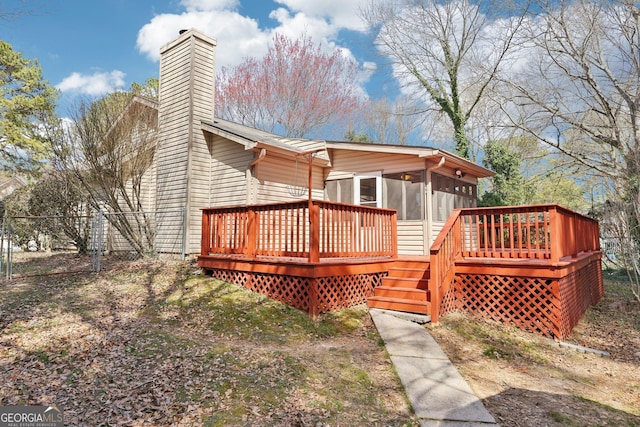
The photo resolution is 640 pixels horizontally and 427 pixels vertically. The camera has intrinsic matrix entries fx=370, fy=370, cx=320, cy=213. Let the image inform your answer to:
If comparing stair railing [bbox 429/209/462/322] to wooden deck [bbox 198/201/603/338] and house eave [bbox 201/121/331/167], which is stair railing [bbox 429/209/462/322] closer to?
wooden deck [bbox 198/201/603/338]

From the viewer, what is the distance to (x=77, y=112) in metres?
9.74

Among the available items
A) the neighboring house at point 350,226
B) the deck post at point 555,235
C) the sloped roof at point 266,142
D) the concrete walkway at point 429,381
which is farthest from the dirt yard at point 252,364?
the sloped roof at point 266,142

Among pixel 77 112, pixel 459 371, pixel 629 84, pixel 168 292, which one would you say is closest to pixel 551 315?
pixel 459 371

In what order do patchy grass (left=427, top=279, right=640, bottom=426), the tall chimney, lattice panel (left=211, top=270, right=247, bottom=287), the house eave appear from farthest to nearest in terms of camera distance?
the tall chimney < the house eave < lattice panel (left=211, top=270, right=247, bottom=287) < patchy grass (left=427, top=279, right=640, bottom=426)

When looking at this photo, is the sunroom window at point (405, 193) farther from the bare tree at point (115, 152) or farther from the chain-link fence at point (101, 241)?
the bare tree at point (115, 152)

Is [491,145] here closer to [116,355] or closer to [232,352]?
[232,352]

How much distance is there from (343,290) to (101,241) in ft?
26.0

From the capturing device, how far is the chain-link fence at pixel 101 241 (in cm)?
952

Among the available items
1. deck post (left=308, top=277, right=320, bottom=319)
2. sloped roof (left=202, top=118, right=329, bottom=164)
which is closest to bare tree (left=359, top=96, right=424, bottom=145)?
sloped roof (left=202, top=118, right=329, bottom=164)

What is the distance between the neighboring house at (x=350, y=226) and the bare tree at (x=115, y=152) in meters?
0.58

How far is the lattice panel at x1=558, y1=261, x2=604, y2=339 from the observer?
6.01 metres

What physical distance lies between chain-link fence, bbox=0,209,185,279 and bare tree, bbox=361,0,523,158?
1136 cm

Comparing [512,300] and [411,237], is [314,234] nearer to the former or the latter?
[512,300]

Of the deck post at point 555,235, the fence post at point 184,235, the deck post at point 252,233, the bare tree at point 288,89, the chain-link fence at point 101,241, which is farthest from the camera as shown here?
the bare tree at point 288,89
